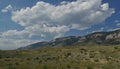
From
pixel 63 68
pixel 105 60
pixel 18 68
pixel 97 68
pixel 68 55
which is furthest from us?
pixel 68 55

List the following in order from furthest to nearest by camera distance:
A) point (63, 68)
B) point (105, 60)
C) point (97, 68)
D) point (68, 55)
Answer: point (68, 55), point (105, 60), point (97, 68), point (63, 68)

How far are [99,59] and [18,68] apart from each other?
27.3 meters

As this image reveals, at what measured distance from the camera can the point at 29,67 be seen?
39.5m

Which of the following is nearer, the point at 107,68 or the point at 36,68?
the point at 36,68

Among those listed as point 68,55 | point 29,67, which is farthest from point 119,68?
point 68,55

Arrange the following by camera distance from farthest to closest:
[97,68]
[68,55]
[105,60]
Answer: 1. [68,55]
2. [105,60]
3. [97,68]

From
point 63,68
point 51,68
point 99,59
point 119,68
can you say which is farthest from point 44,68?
point 99,59

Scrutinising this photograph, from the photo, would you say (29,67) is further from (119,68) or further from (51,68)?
(119,68)

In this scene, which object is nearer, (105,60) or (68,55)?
(105,60)

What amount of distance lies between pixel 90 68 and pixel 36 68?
10.1m

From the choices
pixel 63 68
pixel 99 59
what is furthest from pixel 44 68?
pixel 99 59

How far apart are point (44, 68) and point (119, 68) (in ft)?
51.1

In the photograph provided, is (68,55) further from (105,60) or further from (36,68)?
(36,68)

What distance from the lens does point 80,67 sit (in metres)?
43.2
